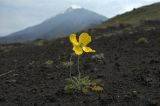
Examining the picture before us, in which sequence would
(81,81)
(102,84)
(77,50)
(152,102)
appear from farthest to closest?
(102,84) → (81,81) → (77,50) → (152,102)

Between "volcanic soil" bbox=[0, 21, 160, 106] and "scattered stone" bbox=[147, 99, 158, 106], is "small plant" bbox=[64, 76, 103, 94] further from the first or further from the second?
"scattered stone" bbox=[147, 99, 158, 106]

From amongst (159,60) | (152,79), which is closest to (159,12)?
(159,60)

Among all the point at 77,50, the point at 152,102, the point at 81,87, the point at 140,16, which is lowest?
the point at 152,102

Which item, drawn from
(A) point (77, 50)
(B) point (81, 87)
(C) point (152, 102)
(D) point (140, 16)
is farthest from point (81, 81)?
(D) point (140, 16)

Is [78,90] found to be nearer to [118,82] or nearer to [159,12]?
[118,82]

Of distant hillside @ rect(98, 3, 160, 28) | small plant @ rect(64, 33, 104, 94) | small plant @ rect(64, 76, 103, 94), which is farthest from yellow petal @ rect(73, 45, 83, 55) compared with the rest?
distant hillside @ rect(98, 3, 160, 28)

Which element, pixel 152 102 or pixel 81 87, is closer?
pixel 152 102

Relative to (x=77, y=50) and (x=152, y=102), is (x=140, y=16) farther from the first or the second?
(x=152, y=102)

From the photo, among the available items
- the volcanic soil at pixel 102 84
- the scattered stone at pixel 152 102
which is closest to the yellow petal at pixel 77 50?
the volcanic soil at pixel 102 84

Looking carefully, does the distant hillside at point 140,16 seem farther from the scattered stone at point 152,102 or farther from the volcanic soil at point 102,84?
the scattered stone at point 152,102

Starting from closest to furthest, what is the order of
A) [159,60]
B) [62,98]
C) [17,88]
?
[62,98] → [17,88] → [159,60]

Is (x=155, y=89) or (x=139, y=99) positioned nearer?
(x=139, y=99)
